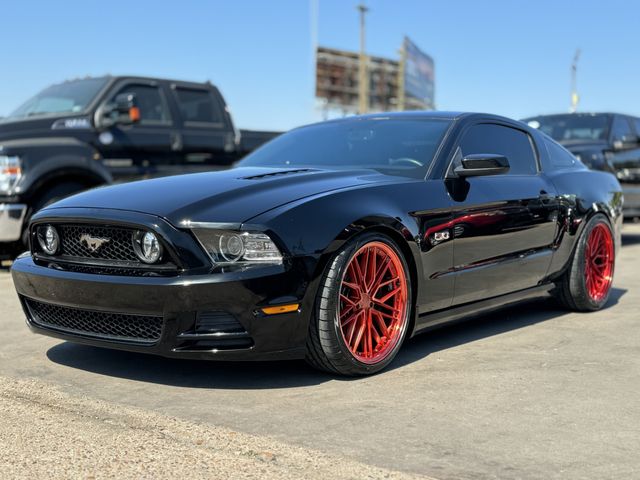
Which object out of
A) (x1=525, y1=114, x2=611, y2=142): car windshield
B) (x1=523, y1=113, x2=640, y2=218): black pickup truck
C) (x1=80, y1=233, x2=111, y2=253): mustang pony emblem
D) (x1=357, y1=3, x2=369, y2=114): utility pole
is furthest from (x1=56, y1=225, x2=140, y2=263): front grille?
(x1=357, y1=3, x2=369, y2=114): utility pole

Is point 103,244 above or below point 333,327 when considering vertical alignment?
above

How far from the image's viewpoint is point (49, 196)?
8211mm

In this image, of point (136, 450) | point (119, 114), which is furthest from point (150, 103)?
point (136, 450)

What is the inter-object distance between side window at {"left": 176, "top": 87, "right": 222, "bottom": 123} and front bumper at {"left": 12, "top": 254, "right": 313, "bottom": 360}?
6.11 meters

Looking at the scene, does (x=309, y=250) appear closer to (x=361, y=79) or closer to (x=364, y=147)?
(x=364, y=147)

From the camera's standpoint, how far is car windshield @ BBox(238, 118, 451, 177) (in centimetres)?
504

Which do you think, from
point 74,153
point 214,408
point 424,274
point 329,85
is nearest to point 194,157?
point 74,153

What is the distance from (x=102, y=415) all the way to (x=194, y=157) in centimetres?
648

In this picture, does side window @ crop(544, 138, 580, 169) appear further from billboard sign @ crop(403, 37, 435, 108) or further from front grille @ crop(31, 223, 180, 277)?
billboard sign @ crop(403, 37, 435, 108)

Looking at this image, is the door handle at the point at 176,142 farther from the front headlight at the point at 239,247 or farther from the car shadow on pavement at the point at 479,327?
the front headlight at the point at 239,247

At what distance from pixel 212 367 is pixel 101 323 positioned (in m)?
0.62

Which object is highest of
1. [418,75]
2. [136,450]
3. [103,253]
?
[418,75]

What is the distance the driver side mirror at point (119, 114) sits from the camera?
891 centimetres

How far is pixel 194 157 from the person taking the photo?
9727 millimetres
